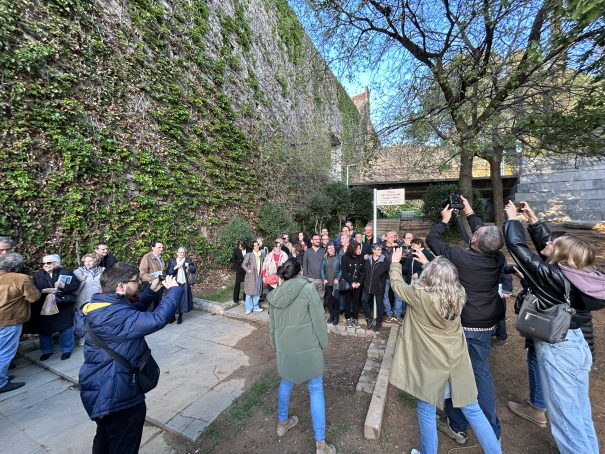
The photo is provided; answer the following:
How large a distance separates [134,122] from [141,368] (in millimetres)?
6661

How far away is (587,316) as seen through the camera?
6.38ft

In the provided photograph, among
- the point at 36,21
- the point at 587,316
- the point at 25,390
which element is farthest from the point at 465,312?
the point at 36,21

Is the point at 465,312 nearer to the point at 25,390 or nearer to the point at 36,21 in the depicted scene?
the point at 25,390

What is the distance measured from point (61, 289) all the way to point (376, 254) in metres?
5.23

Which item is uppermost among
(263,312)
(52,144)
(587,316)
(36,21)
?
(36,21)

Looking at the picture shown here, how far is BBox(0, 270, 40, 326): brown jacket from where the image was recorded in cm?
327

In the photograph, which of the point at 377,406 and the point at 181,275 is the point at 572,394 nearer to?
the point at 377,406

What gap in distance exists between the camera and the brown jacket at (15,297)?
3270 mm

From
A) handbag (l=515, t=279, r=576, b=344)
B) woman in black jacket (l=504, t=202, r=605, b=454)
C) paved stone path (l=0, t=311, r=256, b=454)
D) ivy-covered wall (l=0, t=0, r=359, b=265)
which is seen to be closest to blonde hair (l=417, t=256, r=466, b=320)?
handbag (l=515, t=279, r=576, b=344)

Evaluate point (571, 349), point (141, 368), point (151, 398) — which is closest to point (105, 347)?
point (141, 368)

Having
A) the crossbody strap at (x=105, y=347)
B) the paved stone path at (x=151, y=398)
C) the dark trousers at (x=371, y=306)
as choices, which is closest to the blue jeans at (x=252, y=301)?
the paved stone path at (x=151, y=398)

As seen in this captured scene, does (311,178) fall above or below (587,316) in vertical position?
above

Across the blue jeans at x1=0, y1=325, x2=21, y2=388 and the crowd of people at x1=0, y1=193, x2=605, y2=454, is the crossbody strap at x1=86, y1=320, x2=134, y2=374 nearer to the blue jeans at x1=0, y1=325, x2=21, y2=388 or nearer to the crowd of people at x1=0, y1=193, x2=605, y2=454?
the crowd of people at x1=0, y1=193, x2=605, y2=454

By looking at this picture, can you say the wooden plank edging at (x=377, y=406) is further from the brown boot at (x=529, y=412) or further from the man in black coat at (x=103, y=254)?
the man in black coat at (x=103, y=254)
